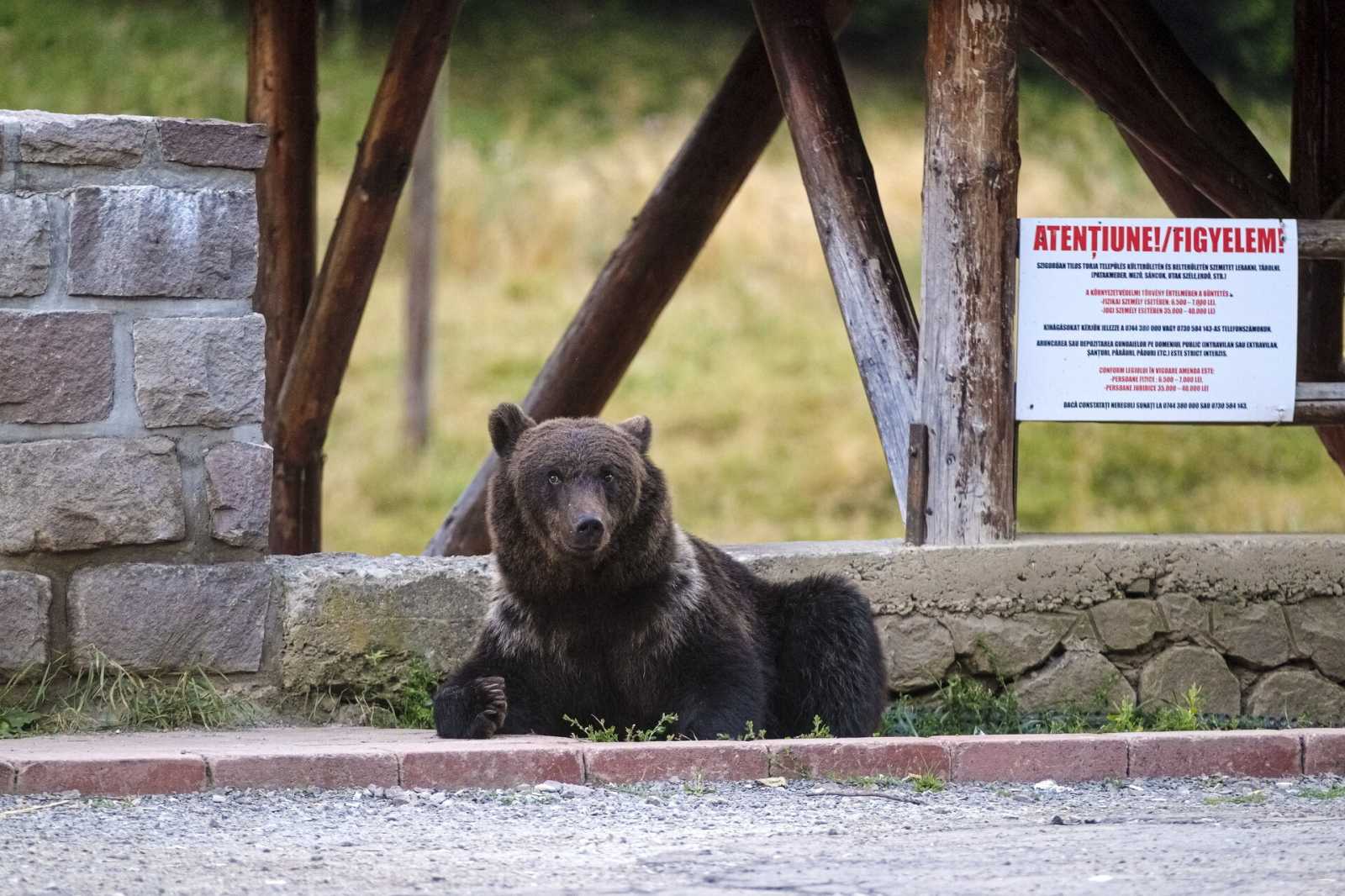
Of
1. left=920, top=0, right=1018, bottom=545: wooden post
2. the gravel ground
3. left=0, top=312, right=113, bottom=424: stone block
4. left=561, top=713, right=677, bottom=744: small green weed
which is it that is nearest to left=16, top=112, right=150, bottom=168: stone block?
left=0, top=312, right=113, bottom=424: stone block

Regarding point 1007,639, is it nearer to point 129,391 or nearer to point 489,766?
point 489,766

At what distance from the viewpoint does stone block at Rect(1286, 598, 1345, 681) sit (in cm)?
640

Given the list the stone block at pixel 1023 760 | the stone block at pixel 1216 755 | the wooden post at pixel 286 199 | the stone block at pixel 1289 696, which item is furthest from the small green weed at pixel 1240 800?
the wooden post at pixel 286 199

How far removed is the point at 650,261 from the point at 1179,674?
311 cm

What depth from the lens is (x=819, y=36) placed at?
22.7ft

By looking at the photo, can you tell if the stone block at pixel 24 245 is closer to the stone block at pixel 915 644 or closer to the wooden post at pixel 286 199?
the wooden post at pixel 286 199

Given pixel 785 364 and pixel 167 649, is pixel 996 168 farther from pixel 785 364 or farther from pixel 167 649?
pixel 785 364

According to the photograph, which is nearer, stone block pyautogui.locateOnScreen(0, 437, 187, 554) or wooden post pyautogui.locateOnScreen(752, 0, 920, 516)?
stone block pyautogui.locateOnScreen(0, 437, 187, 554)

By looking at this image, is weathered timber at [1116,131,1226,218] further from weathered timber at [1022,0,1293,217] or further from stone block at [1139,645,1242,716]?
stone block at [1139,645,1242,716]

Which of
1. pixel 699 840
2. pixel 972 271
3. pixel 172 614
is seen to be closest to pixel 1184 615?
pixel 972 271

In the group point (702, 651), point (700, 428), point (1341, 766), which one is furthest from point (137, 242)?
point (700, 428)

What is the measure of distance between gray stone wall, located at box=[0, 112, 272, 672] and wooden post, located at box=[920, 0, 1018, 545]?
230 centimetres

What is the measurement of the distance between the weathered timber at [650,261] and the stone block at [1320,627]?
315 cm

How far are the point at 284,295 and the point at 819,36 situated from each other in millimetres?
2933
